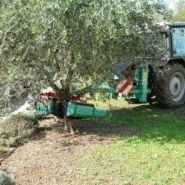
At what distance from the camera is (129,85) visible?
486 inches

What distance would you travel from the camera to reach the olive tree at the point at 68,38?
28.4 feet

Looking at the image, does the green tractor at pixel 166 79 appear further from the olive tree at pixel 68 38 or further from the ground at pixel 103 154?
the olive tree at pixel 68 38

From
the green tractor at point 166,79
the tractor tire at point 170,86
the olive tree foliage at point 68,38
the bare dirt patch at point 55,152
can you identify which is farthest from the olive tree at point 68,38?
the tractor tire at point 170,86

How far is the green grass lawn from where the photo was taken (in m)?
7.65

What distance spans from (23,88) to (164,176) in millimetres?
3247

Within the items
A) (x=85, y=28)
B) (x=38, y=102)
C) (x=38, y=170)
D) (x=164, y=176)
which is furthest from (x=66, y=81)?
(x=164, y=176)

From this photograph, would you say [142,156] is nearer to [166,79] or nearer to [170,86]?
[166,79]

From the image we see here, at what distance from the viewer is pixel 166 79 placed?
12.9 metres

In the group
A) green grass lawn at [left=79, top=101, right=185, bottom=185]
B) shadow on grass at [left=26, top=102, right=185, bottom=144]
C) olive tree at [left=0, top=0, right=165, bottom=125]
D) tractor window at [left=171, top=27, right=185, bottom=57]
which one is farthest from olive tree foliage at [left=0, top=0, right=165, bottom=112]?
tractor window at [left=171, top=27, right=185, bottom=57]

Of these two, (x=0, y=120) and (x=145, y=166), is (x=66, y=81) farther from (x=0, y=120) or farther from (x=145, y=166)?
(x=145, y=166)

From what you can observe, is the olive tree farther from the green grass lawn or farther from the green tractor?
the green tractor

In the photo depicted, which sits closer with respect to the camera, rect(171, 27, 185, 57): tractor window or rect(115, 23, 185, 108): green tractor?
Answer: rect(115, 23, 185, 108): green tractor

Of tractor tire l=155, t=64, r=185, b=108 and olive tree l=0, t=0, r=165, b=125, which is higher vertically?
olive tree l=0, t=0, r=165, b=125

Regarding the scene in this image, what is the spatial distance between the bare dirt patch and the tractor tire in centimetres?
242
